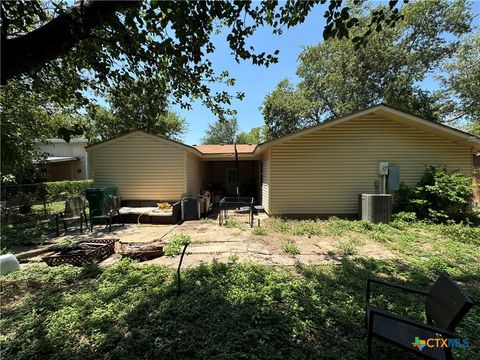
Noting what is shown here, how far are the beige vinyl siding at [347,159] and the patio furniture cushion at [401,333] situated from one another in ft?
22.2

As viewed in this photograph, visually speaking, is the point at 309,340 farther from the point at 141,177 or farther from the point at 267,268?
the point at 141,177

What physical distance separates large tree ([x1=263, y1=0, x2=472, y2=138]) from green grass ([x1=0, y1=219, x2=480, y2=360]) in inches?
631

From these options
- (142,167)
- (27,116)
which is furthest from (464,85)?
(27,116)

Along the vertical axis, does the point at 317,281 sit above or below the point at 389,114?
below

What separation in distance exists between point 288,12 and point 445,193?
831 cm

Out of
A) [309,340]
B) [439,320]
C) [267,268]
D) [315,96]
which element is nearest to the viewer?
[439,320]

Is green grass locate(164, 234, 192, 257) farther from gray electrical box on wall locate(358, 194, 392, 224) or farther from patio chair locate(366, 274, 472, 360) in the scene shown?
gray electrical box on wall locate(358, 194, 392, 224)

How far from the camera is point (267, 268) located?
438 cm

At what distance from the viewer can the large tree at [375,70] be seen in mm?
16578

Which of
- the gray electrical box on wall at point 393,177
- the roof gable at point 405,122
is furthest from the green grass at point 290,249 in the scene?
the gray electrical box on wall at point 393,177

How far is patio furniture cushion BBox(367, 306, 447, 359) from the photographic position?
1981 mm

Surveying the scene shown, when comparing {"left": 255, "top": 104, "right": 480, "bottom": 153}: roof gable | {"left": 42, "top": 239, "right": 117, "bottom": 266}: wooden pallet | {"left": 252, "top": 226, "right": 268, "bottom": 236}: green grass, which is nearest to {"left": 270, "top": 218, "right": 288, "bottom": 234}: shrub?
{"left": 252, "top": 226, "right": 268, "bottom": 236}: green grass

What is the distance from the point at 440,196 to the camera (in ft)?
26.3

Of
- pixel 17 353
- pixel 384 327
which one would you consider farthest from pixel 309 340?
pixel 17 353
